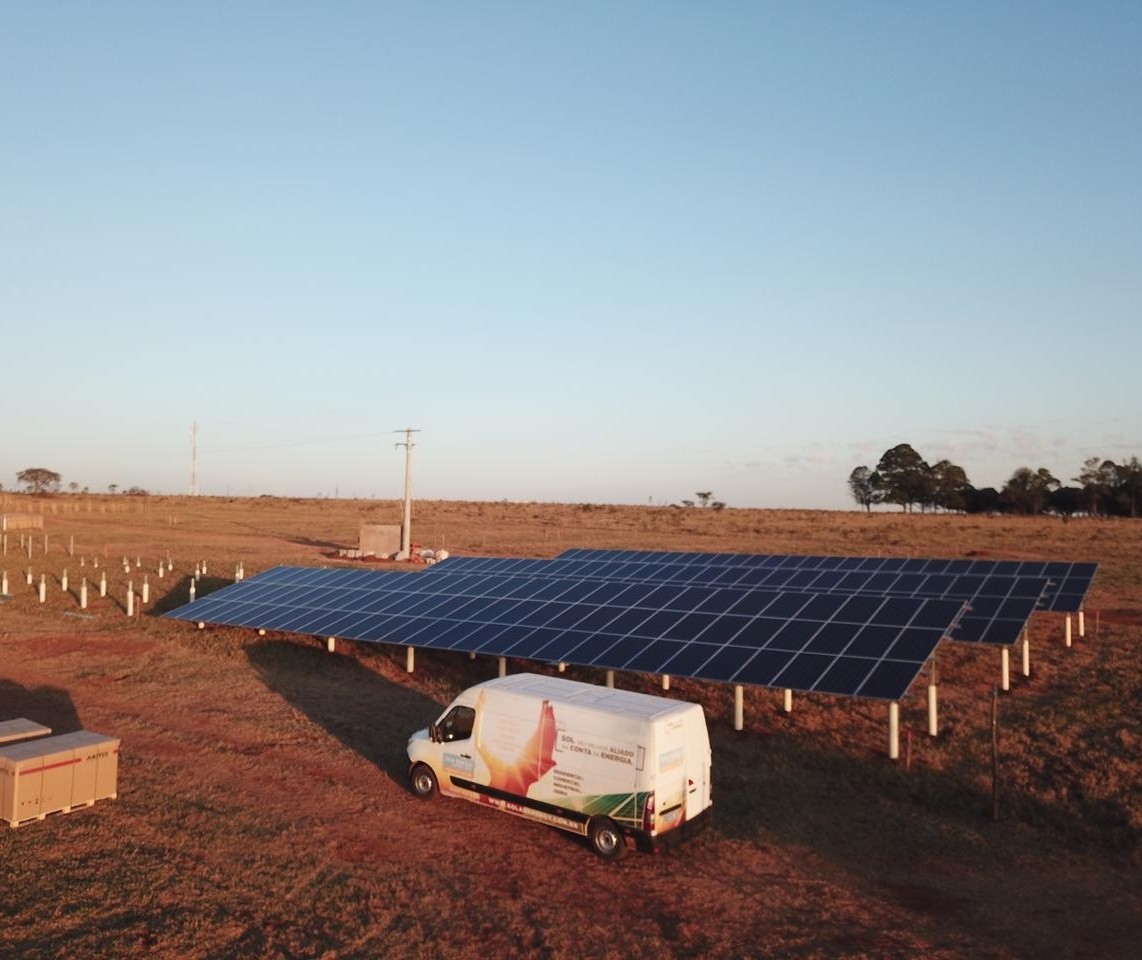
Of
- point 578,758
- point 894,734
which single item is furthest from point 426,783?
point 894,734

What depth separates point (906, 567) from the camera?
36656 millimetres

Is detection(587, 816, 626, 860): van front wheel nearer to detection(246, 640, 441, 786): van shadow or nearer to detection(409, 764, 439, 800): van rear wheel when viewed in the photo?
detection(409, 764, 439, 800): van rear wheel

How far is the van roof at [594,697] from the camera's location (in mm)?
15409

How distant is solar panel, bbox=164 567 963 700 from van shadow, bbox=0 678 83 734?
21.7 feet

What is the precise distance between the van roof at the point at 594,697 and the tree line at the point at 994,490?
143 m

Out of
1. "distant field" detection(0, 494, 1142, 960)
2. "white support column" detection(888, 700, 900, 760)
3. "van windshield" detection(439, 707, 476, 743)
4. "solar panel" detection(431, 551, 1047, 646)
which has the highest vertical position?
"solar panel" detection(431, 551, 1047, 646)

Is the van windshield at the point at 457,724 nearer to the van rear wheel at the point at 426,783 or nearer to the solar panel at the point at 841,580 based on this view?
the van rear wheel at the point at 426,783

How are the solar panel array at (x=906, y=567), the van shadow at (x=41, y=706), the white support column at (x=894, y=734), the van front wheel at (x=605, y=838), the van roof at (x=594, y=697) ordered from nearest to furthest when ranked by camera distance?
the van front wheel at (x=605, y=838) < the van roof at (x=594, y=697) < the white support column at (x=894, y=734) < the van shadow at (x=41, y=706) < the solar panel array at (x=906, y=567)

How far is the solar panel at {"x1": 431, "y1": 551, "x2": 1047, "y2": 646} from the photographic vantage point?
90.6ft

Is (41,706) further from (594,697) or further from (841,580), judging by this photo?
(841,580)

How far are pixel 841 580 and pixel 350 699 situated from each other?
1832 cm

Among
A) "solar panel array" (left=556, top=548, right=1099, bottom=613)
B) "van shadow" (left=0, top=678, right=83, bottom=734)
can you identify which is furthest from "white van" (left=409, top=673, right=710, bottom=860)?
"solar panel array" (left=556, top=548, right=1099, bottom=613)

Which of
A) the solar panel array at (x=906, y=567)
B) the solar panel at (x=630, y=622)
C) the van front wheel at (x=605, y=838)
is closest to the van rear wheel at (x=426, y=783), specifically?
the van front wheel at (x=605, y=838)

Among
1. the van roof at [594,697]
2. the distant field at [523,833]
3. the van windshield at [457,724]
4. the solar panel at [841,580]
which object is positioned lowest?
the distant field at [523,833]
